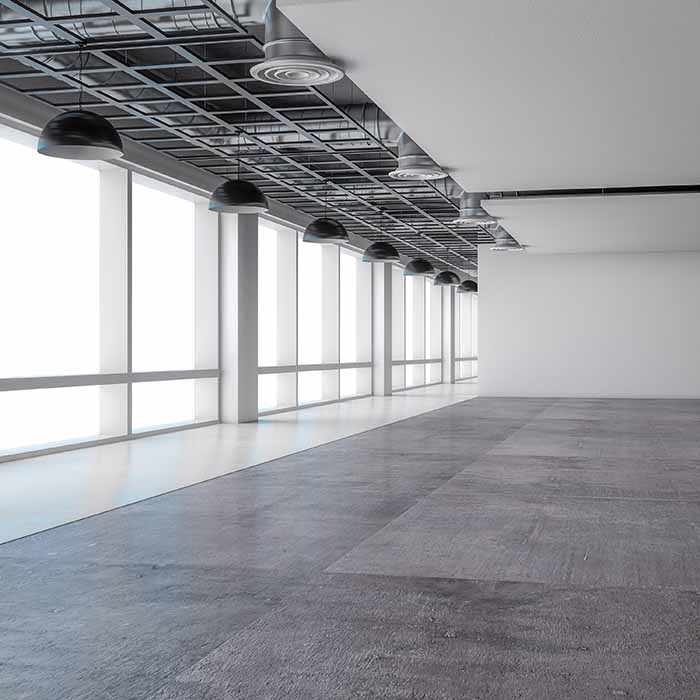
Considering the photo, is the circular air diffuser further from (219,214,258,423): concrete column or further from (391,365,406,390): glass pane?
(391,365,406,390): glass pane

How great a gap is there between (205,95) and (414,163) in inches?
102

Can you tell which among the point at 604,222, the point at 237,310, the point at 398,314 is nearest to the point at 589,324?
the point at 604,222

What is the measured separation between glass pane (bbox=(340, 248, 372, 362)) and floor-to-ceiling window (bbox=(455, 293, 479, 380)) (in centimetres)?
1350

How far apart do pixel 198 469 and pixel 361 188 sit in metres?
8.35

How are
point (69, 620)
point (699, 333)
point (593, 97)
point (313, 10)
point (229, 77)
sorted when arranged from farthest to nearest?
point (699, 333)
point (229, 77)
point (593, 97)
point (313, 10)
point (69, 620)

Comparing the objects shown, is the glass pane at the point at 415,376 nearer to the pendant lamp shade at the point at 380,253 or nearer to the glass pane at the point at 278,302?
the glass pane at the point at 278,302

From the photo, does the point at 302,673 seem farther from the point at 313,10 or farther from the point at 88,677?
the point at 313,10

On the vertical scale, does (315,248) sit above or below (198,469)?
above

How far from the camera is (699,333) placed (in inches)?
897

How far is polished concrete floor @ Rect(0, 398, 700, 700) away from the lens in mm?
3777

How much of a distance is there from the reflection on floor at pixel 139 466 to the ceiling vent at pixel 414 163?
12.1ft

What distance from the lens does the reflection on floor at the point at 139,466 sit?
7918 mm

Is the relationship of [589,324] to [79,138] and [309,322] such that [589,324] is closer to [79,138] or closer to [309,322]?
[309,322]

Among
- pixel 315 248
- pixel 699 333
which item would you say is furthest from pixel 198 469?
pixel 699 333
